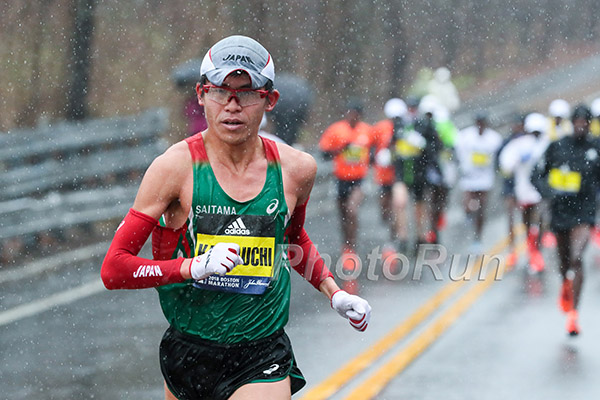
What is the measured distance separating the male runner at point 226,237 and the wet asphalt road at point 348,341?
343cm

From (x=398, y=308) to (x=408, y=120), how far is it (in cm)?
416

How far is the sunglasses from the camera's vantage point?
416 centimetres

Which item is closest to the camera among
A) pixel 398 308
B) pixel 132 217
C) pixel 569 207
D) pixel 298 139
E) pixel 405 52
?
pixel 132 217

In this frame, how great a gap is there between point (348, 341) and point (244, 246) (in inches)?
213

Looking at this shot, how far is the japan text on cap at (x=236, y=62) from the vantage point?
4.16 m

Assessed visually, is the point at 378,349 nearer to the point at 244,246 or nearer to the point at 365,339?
the point at 365,339

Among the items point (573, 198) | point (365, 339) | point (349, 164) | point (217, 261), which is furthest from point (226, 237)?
point (349, 164)

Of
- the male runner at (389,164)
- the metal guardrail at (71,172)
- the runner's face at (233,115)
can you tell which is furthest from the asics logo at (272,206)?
the male runner at (389,164)

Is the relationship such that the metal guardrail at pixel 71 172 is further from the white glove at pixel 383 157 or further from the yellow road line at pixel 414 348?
the yellow road line at pixel 414 348

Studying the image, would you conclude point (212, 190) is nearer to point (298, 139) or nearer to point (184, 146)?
point (184, 146)

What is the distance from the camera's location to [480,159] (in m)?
15.8

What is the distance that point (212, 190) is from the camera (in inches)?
164

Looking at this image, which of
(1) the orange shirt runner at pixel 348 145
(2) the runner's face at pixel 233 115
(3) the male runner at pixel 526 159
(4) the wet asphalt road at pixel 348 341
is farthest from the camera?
(3) the male runner at pixel 526 159

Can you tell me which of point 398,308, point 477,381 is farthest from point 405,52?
point 477,381
